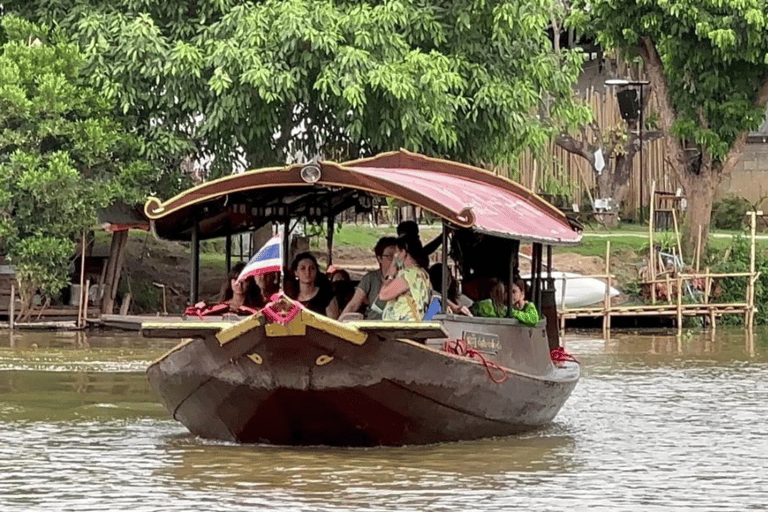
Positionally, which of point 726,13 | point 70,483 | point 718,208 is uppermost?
point 726,13

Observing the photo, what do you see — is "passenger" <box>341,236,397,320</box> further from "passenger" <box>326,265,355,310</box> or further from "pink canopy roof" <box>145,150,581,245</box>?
"passenger" <box>326,265,355,310</box>

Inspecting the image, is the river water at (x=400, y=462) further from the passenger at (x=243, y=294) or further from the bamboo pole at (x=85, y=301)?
the bamboo pole at (x=85, y=301)

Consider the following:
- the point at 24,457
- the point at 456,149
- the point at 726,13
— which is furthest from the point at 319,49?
the point at 24,457

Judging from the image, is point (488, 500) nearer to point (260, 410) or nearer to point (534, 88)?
point (260, 410)

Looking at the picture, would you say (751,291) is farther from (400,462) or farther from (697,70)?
(400,462)

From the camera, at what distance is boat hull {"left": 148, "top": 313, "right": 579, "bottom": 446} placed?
1187 cm

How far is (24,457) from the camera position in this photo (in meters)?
12.8

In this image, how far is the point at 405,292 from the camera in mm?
12852

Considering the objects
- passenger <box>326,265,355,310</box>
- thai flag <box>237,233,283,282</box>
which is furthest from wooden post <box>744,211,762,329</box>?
thai flag <box>237,233,283,282</box>

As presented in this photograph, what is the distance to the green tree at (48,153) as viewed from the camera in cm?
2488

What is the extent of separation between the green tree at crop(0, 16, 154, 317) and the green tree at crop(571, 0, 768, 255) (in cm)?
871

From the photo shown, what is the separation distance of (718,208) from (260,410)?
82.1 ft

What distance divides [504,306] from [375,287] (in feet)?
4.32

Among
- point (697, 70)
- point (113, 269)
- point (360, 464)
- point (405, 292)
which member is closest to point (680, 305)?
point (697, 70)
